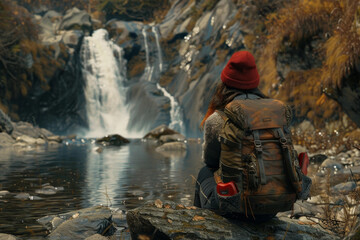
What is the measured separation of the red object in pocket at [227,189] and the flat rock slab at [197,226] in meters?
0.38

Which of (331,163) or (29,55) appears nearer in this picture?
(331,163)

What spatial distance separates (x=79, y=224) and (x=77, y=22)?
40.0m

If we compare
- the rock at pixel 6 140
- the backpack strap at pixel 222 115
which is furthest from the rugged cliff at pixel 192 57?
the backpack strap at pixel 222 115

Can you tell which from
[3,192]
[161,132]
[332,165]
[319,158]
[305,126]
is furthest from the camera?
[161,132]

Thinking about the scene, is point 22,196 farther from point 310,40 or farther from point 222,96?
point 310,40

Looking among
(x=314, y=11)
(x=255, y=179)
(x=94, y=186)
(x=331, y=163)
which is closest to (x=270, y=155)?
(x=255, y=179)

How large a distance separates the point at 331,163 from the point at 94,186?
19.8ft

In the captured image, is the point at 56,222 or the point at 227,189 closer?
the point at 227,189

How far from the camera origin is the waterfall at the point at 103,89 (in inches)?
1516

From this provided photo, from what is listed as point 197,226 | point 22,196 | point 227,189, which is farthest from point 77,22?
point 227,189

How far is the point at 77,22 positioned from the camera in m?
43.1

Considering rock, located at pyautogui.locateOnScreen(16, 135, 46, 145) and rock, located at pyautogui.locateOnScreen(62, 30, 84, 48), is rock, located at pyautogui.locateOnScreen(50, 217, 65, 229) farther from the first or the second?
rock, located at pyautogui.locateOnScreen(62, 30, 84, 48)

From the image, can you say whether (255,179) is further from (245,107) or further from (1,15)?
(1,15)

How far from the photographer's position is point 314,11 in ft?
59.5
